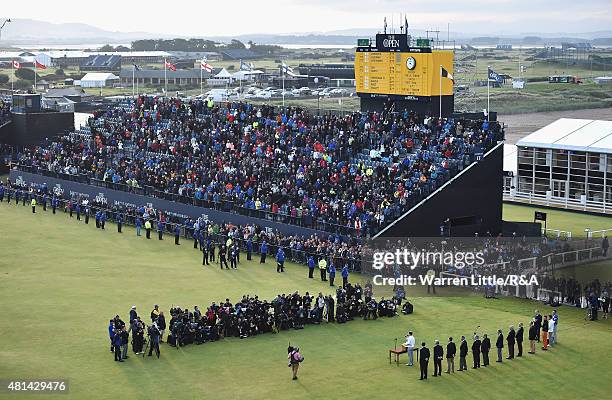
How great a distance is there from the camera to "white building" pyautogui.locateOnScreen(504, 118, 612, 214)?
5256cm

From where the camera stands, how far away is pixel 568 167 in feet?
178

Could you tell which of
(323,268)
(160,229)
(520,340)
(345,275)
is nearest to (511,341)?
(520,340)

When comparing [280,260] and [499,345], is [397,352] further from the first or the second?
[280,260]

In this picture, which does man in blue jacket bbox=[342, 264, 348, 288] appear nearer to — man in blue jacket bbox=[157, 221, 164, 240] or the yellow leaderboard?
man in blue jacket bbox=[157, 221, 164, 240]

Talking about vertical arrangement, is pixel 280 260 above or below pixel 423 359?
above

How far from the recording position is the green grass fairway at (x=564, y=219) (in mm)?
48312

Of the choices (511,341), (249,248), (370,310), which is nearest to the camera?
(511,341)

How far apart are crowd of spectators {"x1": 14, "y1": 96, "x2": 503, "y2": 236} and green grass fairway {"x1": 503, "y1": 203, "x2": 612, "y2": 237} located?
6.28 m

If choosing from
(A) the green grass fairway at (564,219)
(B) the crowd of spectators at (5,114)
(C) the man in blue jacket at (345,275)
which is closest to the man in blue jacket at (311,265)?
(C) the man in blue jacket at (345,275)

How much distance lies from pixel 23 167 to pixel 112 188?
1050 centimetres

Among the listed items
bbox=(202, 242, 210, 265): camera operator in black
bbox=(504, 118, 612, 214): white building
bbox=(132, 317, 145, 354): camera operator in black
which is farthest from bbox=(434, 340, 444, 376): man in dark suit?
bbox=(504, 118, 612, 214): white building

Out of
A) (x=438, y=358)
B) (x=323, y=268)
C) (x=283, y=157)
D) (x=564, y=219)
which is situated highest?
(x=283, y=157)

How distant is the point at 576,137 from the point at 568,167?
160cm

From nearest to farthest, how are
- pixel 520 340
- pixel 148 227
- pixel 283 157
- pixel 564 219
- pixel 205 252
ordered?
pixel 520 340, pixel 205 252, pixel 148 227, pixel 564 219, pixel 283 157
